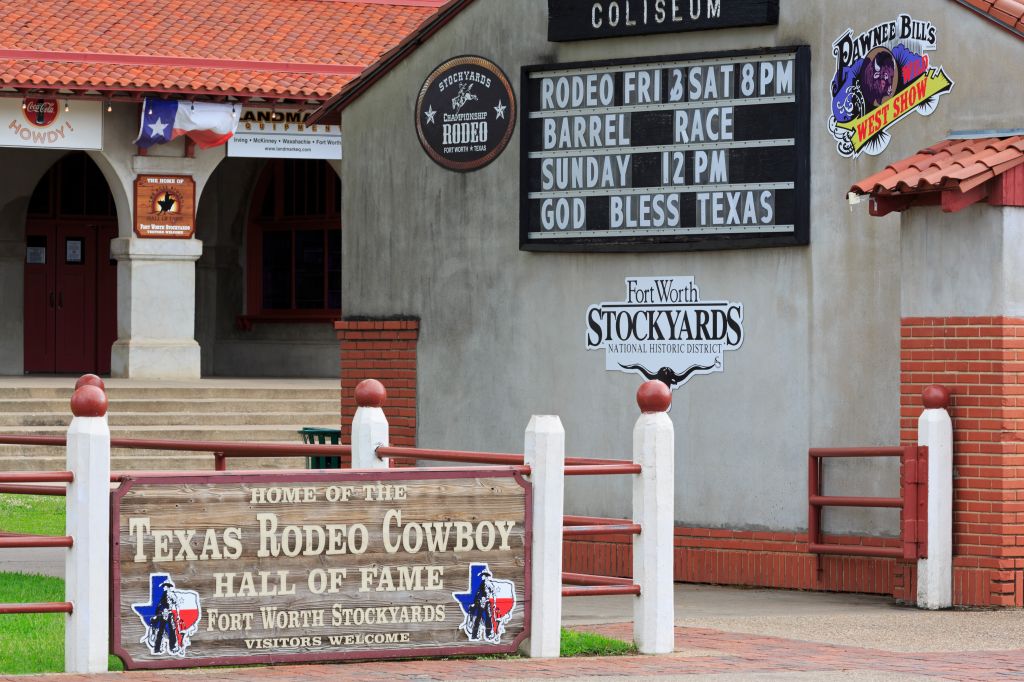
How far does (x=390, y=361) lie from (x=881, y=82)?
437cm

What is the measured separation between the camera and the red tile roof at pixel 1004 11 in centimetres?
1152

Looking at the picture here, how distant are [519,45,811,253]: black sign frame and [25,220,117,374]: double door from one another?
682 inches

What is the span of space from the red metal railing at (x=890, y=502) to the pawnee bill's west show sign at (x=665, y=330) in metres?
1.02

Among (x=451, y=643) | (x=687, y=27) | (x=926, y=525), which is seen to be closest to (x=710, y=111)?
(x=687, y=27)

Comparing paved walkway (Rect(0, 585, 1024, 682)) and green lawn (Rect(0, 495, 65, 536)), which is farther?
green lawn (Rect(0, 495, 65, 536))

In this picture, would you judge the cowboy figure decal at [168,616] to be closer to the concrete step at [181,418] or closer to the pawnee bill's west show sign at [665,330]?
the pawnee bill's west show sign at [665,330]

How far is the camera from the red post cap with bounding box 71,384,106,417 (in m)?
8.24

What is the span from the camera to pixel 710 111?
12.9 metres

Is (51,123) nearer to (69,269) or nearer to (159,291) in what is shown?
(159,291)

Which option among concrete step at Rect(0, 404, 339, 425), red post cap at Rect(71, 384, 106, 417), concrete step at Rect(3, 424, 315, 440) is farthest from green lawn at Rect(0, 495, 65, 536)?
red post cap at Rect(71, 384, 106, 417)

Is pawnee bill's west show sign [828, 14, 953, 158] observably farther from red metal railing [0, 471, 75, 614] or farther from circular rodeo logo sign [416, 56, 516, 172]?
red metal railing [0, 471, 75, 614]

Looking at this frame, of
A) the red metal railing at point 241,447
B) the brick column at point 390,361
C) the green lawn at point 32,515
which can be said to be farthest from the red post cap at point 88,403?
the green lawn at point 32,515

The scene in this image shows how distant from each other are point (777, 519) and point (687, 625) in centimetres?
219

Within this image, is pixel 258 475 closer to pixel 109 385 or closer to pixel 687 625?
pixel 687 625
